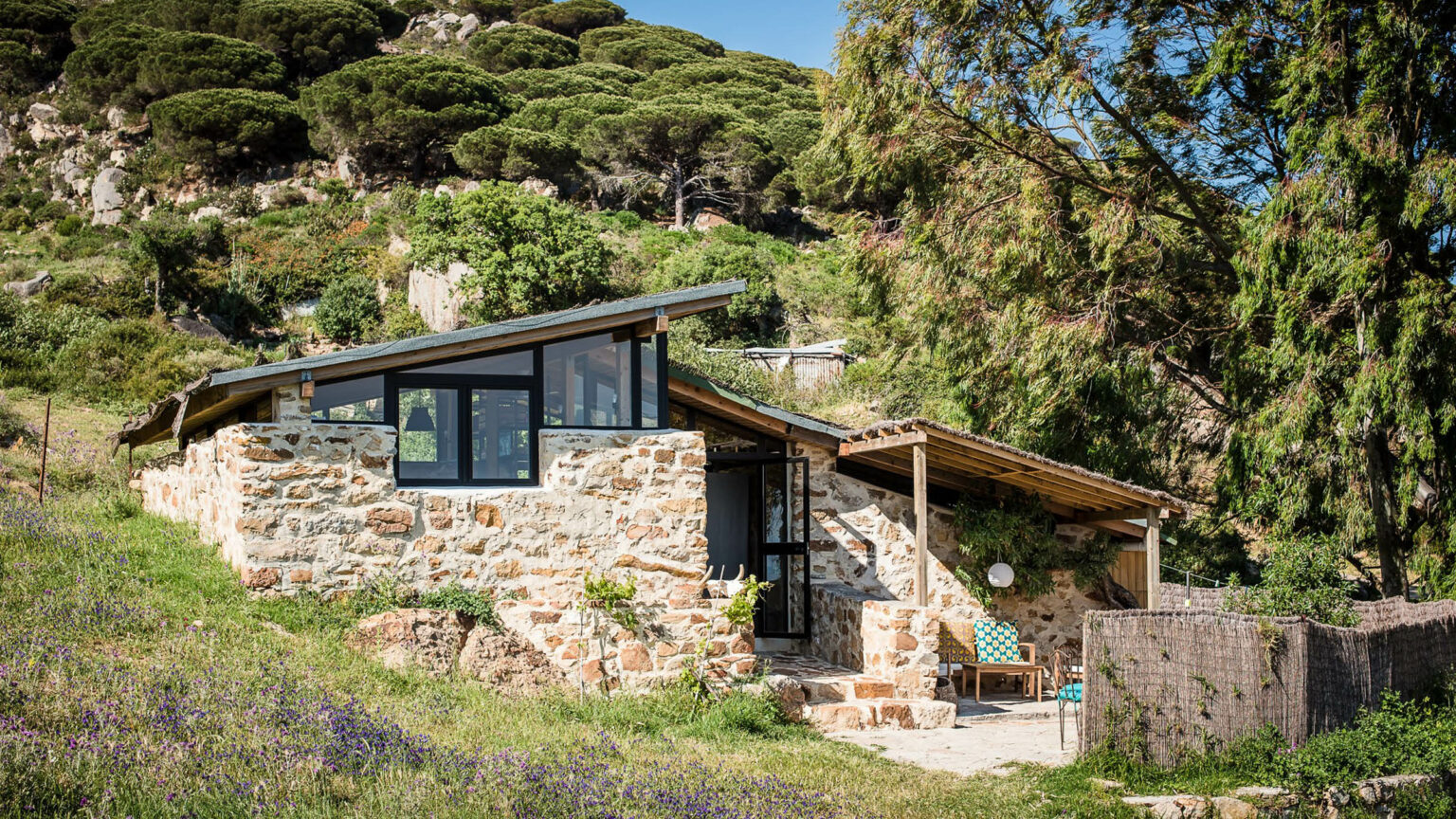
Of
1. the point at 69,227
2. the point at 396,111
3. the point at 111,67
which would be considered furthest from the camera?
the point at 111,67

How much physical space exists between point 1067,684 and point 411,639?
19.1 feet

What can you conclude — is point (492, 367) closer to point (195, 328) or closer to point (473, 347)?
point (473, 347)

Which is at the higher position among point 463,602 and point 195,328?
point 195,328

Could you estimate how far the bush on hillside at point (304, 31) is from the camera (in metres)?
52.1

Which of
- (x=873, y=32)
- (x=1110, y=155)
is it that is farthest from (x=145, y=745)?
(x=1110, y=155)

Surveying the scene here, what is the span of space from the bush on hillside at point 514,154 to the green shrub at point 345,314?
12168 millimetres

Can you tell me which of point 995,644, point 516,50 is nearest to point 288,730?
point 995,644

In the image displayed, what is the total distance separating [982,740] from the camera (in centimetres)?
927

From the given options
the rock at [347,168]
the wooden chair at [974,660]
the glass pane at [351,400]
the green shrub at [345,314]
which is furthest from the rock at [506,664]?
the rock at [347,168]

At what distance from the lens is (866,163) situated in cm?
1493

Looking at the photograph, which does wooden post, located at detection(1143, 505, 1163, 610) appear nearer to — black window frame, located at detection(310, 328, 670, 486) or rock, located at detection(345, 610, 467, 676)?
black window frame, located at detection(310, 328, 670, 486)

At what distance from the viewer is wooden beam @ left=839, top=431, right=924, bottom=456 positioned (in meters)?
10.7

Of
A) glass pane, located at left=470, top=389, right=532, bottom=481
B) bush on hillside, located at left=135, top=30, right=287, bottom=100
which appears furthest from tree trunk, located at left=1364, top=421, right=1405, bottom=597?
bush on hillside, located at left=135, top=30, right=287, bottom=100

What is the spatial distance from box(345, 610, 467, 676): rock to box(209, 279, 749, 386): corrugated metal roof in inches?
83.4
